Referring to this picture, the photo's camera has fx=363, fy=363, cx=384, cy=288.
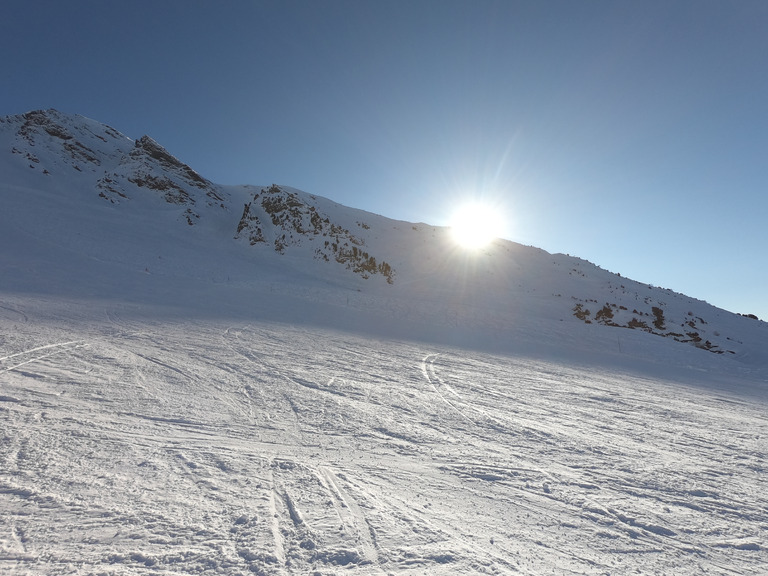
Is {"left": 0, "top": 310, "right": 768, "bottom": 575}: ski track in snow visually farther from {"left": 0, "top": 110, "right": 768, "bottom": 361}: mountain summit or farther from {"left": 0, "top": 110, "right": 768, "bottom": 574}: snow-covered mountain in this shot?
{"left": 0, "top": 110, "right": 768, "bottom": 361}: mountain summit

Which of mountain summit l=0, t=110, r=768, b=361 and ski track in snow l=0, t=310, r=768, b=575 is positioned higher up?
mountain summit l=0, t=110, r=768, b=361

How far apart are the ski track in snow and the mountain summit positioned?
8.61m

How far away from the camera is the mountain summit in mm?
15891

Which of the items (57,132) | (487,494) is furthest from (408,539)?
(57,132)

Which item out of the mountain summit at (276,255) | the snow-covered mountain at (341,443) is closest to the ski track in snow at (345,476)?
the snow-covered mountain at (341,443)

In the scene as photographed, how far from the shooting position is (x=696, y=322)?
23.0 metres

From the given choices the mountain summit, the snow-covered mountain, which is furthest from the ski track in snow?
the mountain summit

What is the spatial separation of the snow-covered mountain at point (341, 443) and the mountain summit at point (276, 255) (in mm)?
1912

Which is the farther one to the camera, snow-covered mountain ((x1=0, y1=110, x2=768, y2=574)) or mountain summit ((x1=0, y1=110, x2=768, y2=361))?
mountain summit ((x1=0, y1=110, x2=768, y2=361))

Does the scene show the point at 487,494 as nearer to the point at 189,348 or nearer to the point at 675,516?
the point at 675,516

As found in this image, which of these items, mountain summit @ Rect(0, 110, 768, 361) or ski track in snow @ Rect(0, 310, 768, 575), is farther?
mountain summit @ Rect(0, 110, 768, 361)

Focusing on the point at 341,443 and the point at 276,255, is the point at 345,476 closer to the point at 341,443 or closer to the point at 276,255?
the point at 341,443

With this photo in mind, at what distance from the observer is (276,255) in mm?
23203

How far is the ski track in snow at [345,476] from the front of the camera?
2.27 m
